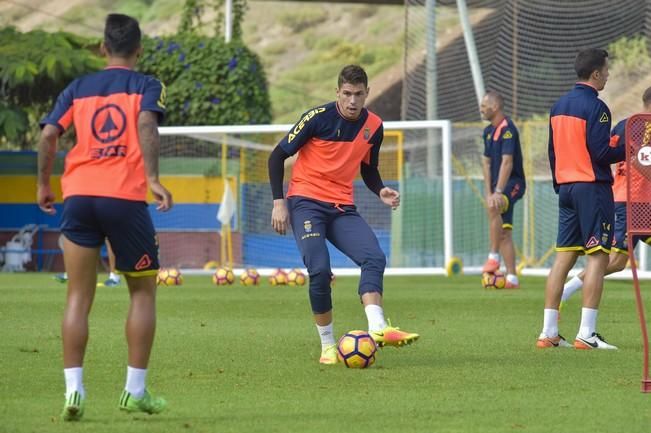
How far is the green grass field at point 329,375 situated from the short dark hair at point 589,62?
7.06ft

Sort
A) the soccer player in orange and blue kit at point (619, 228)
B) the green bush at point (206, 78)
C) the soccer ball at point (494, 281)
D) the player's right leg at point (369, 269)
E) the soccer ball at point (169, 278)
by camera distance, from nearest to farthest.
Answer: the player's right leg at point (369, 269) < the soccer player in orange and blue kit at point (619, 228) < the soccer ball at point (494, 281) < the soccer ball at point (169, 278) < the green bush at point (206, 78)

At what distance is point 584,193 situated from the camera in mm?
10188

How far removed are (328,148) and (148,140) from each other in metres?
3.10

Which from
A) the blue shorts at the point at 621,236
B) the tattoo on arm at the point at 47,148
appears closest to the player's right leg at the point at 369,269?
the tattoo on arm at the point at 47,148

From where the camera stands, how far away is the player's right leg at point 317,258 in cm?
955

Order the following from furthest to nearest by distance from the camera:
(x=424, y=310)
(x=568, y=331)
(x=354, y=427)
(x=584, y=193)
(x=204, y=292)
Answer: (x=204, y=292) → (x=424, y=310) → (x=568, y=331) → (x=584, y=193) → (x=354, y=427)

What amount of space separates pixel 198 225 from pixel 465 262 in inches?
204

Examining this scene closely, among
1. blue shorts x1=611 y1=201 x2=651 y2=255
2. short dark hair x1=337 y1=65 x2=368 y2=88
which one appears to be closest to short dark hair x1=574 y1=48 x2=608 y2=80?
short dark hair x1=337 y1=65 x2=368 y2=88

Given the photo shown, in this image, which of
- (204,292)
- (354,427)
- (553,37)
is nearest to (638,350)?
(354,427)

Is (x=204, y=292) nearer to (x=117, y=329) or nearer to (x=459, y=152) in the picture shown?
(x=117, y=329)

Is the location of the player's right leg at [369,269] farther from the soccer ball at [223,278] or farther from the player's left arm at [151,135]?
the soccer ball at [223,278]

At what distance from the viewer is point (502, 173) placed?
55.9ft

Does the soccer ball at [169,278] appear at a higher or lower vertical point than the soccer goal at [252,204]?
lower

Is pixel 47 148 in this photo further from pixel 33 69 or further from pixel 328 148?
pixel 33 69
